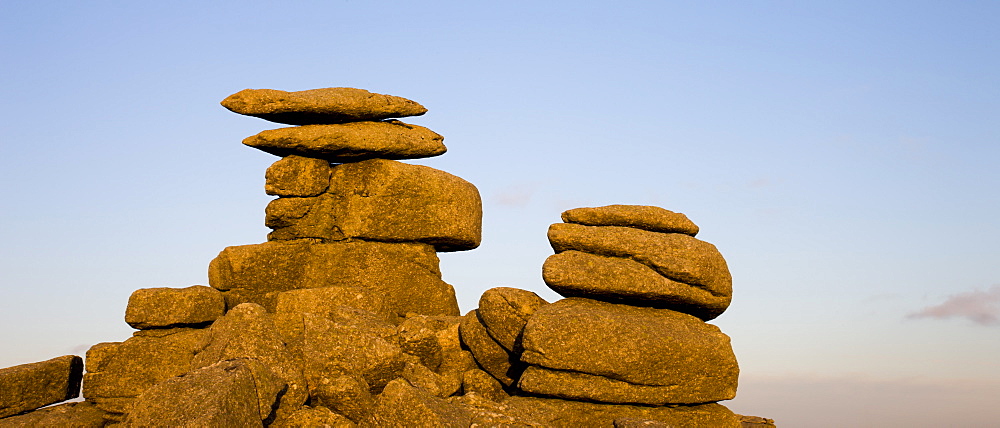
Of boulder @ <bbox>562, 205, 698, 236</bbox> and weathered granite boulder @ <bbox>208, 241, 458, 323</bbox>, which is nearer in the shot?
boulder @ <bbox>562, 205, 698, 236</bbox>

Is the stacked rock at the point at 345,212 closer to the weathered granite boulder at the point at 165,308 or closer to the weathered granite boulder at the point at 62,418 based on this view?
the weathered granite boulder at the point at 165,308

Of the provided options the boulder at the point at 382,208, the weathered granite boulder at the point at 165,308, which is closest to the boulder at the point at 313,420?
the weathered granite boulder at the point at 165,308

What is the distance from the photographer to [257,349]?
695 inches

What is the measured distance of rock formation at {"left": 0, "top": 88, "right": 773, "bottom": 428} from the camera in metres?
17.1

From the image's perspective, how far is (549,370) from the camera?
60.4 feet

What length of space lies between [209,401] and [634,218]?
364 inches

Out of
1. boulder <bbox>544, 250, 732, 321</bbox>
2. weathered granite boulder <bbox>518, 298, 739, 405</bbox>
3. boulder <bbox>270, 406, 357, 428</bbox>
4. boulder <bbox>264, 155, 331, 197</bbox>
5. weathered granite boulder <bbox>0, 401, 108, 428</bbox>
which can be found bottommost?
weathered granite boulder <bbox>0, 401, 108, 428</bbox>

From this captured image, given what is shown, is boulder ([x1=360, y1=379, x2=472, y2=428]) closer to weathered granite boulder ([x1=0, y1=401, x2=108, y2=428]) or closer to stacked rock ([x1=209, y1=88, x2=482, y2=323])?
weathered granite boulder ([x1=0, y1=401, x2=108, y2=428])

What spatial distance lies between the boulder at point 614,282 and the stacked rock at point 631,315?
0.02 metres

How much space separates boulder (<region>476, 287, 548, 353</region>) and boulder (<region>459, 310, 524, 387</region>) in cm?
21

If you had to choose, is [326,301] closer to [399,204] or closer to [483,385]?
[399,204]

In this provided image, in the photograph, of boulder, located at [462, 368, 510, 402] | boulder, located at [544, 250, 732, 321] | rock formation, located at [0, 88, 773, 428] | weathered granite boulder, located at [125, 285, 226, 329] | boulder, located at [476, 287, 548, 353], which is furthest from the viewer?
weathered granite boulder, located at [125, 285, 226, 329]

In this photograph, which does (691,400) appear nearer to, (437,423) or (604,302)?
(604,302)

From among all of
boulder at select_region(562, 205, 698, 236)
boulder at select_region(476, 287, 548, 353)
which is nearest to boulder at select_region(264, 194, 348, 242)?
boulder at select_region(476, 287, 548, 353)
